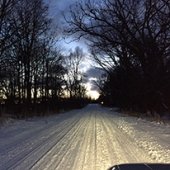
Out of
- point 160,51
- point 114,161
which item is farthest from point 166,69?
point 114,161

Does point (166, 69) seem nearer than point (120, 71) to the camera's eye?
Yes

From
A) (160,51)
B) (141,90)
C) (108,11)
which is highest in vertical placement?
(108,11)

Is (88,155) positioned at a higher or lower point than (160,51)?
lower

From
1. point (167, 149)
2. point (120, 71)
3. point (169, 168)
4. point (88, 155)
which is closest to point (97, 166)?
point (88, 155)

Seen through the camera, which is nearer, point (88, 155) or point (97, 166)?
point (97, 166)

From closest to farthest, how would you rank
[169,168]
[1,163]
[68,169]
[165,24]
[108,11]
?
[169,168] → [68,169] → [1,163] → [165,24] → [108,11]

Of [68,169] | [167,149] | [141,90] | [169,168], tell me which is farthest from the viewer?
[141,90]

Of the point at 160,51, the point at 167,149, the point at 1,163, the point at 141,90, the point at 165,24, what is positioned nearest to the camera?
the point at 1,163

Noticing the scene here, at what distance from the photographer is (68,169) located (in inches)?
378

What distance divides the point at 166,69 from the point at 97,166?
28.3 metres

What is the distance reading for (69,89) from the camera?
10975cm

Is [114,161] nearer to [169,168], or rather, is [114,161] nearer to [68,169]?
[68,169]

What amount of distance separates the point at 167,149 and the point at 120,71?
49561 mm

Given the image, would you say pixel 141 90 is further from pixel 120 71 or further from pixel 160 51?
pixel 120 71
